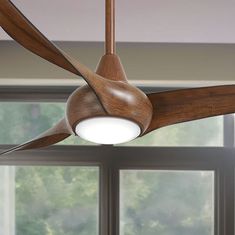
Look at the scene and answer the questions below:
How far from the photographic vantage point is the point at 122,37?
3066 millimetres

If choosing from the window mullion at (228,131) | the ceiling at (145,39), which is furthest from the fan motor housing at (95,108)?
the window mullion at (228,131)

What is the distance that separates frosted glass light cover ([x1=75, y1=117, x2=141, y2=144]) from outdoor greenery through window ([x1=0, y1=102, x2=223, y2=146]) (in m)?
1.75

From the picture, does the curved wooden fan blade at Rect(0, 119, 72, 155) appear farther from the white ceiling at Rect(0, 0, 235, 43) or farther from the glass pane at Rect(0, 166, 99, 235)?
the glass pane at Rect(0, 166, 99, 235)

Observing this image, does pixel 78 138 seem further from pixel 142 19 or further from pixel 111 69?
pixel 111 69

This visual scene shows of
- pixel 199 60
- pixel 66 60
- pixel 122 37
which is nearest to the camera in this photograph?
pixel 66 60

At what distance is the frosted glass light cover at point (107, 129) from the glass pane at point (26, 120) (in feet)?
5.74

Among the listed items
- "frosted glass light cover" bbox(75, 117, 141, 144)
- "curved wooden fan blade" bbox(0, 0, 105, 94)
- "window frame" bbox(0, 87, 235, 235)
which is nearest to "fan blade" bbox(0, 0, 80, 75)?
"curved wooden fan blade" bbox(0, 0, 105, 94)

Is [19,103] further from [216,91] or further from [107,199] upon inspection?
[216,91]

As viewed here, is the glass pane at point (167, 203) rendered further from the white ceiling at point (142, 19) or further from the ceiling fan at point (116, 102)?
the ceiling fan at point (116, 102)

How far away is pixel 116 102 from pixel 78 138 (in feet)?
6.65

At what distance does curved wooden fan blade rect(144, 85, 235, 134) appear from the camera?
1551 millimetres

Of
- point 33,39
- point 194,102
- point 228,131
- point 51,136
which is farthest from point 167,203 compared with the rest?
point 33,39

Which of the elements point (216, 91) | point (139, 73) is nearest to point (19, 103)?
point (139, 73)

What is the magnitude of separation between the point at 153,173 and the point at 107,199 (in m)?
0.37
